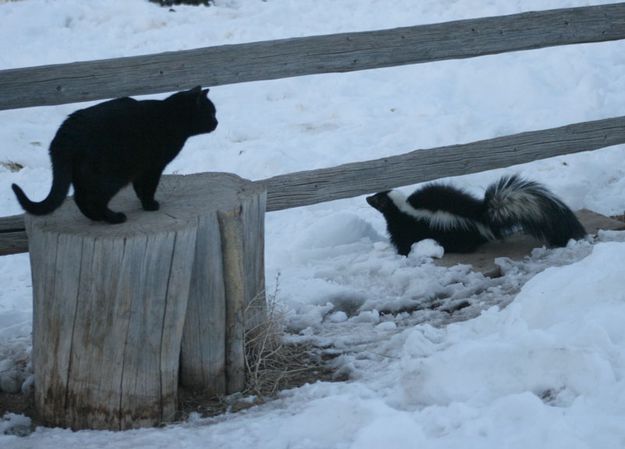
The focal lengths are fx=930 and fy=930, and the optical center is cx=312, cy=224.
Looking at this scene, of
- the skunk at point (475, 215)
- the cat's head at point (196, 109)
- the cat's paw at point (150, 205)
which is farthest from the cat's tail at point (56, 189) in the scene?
the skunk at point (475, 215)

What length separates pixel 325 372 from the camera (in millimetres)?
4402

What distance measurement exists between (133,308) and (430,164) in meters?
2.65

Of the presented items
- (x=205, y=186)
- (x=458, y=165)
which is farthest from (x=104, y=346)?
(x=458, y=165)

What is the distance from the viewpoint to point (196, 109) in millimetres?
4258

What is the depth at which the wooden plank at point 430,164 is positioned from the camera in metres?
5.50

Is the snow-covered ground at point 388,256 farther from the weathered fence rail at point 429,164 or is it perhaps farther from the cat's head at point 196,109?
the cat's head at point 196,109

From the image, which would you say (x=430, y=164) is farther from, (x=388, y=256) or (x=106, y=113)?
(x=106, y=113)

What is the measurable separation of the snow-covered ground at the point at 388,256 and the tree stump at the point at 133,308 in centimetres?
15

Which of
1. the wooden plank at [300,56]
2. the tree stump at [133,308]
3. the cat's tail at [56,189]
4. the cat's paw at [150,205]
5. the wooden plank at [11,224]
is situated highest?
the wooden plank at [300,56]


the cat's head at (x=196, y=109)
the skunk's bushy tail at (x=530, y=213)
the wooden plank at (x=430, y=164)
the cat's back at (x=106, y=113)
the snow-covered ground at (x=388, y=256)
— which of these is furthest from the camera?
the skunk's bushy tail at (x=530, y=213)

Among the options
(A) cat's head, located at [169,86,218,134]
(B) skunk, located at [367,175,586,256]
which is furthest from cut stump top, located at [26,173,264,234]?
(B) skunk, located at [367,175,586,256]

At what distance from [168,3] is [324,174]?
7.87 meters

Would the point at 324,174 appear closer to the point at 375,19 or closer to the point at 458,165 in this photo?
the point at 458,165

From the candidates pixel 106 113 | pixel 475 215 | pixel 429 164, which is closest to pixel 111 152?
pixel 106 113
